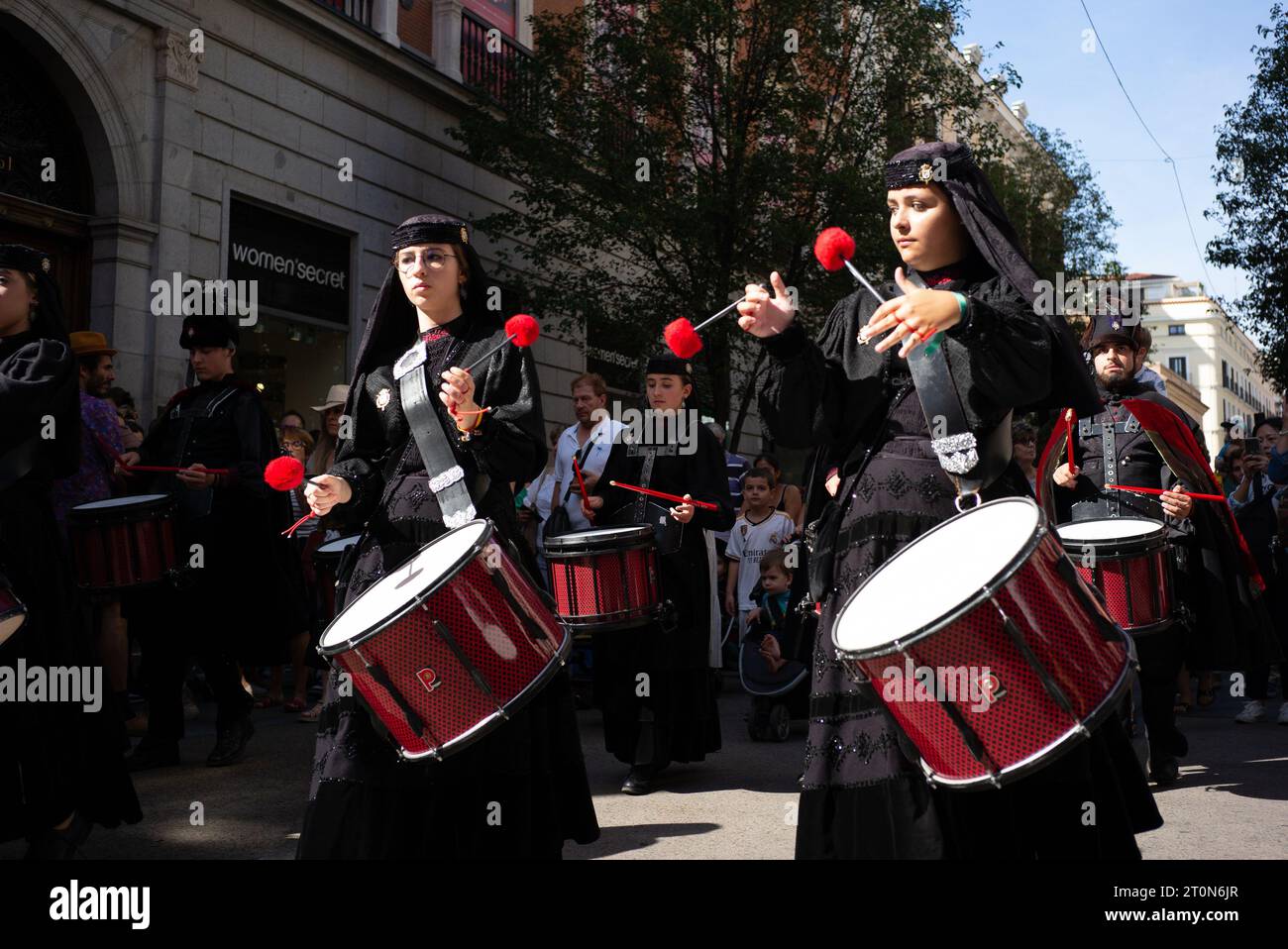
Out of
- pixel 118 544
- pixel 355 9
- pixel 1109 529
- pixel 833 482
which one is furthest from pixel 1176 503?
pixel 355 9

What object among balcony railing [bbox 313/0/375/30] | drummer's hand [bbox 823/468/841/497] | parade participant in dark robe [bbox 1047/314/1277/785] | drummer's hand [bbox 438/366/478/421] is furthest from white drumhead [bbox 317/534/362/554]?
balcony railing [bbox 313/0/375/30]

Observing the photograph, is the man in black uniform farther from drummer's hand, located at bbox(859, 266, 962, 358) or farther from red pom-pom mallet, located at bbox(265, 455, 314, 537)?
red pom-pom mallet, located at bbox(265, 455, 314, 537)

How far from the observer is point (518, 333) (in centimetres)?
Answer: 383

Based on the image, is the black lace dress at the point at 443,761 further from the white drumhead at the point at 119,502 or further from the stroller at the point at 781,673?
the stroller at the point at 781,673

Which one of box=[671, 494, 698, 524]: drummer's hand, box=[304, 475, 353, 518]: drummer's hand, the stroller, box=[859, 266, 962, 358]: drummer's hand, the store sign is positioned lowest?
the stroller

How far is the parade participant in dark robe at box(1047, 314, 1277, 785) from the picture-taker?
250 inches

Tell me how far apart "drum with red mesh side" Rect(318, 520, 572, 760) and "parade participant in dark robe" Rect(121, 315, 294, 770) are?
3563 millimetres

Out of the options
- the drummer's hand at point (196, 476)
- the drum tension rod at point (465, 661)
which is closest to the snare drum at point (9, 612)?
the drum tension rod at point (465, 661)

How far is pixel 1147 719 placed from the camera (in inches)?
252

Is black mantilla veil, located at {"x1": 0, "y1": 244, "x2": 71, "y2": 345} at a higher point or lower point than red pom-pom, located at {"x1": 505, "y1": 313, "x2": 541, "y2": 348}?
higher

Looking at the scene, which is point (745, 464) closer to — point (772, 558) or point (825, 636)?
point (772, 558)

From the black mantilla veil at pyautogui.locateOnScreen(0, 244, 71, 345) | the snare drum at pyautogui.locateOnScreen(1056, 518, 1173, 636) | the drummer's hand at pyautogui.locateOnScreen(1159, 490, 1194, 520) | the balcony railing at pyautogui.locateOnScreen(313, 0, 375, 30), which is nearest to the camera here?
the black mantilla veil at pyautogui.locateOnScreen(0, 244, 71, 345)

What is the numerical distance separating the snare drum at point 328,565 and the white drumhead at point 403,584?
3660 mm
